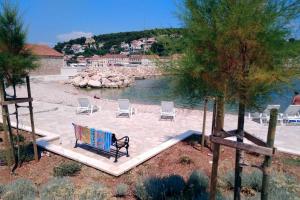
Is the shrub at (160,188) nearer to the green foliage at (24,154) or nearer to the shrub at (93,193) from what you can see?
the shrub at (93,193)

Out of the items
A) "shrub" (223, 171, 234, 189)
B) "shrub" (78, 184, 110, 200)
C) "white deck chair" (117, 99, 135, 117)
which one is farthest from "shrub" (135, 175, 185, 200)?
"white deck chair" (117, 99, 135, 117)

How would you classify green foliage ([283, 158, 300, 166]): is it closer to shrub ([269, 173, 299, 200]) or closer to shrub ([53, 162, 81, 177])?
shrub ([269, 173, 299, 200])

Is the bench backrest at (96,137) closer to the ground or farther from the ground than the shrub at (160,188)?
farther from the ground

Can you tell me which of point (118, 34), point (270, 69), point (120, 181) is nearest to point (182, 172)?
point (120, 181)

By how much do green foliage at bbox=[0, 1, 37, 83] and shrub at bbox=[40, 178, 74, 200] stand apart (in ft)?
8.13

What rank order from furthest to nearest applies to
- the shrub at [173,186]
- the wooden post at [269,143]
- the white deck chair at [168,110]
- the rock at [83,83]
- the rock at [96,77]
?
the rock at [96,77] → the rock at [83,83] → the white deck chair at [168,110] → the shrub at [173,186] → the wooden post at [269,143]

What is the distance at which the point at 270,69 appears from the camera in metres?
2.55

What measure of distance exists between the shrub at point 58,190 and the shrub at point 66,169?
980 millimetres

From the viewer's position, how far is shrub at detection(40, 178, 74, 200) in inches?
169

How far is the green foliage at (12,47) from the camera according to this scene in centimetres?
536

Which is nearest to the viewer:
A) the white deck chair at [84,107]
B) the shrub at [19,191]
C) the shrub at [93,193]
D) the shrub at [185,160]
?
the shrub at [93,193]

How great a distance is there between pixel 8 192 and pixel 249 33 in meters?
4.50

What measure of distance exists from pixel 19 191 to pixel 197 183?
3172mm

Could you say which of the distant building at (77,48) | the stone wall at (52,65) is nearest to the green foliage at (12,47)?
the stone wall at (52,65)
